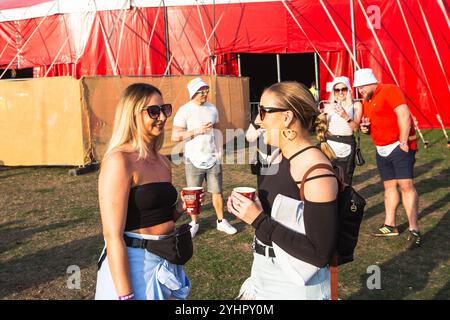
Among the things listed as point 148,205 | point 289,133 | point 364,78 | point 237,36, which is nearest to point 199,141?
point 364,78

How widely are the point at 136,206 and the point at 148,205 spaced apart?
0.22 feet

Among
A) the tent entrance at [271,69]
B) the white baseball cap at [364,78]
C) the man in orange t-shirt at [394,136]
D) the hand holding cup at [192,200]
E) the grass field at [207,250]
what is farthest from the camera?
the tent entrance at [271,69]

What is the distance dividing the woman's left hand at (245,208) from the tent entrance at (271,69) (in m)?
20.0

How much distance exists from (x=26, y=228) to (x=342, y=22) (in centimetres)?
1191

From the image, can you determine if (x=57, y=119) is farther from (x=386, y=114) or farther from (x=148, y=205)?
(x=148, y=205)

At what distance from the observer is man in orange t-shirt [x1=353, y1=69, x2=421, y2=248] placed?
517 cm

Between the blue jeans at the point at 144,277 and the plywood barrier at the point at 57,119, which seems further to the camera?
the plywood barrier at the point at 57,119

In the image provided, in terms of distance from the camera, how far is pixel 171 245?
8.09 feet

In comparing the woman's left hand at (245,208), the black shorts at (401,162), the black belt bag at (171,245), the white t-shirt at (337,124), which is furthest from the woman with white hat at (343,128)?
the woman's left hand at (245,208)

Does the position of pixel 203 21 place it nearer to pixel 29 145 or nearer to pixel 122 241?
pixel 29 145

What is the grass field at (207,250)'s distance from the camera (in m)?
4.32

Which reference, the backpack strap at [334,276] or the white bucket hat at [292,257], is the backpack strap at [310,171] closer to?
the white bucket hat at [292,257]

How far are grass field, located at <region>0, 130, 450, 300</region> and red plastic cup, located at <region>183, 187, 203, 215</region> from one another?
5.01 feet
